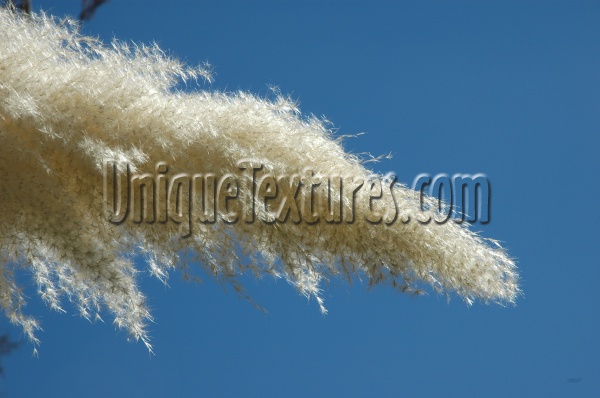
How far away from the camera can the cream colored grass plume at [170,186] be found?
1.32 meters

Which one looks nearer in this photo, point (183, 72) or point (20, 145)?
point (20, 145)

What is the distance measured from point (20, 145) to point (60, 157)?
0.07m

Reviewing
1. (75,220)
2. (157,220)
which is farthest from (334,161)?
(75,220)

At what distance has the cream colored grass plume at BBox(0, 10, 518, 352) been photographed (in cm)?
132

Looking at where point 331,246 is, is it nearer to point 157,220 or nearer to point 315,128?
point 315,128

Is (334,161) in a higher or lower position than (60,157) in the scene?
higher

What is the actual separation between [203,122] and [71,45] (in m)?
0.31

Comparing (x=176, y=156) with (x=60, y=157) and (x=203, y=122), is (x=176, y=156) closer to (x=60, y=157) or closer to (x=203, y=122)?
(x=203, y=122)

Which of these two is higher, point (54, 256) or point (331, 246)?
point (331, 246)

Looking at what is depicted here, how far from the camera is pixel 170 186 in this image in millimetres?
1370

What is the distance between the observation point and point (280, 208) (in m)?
1.36

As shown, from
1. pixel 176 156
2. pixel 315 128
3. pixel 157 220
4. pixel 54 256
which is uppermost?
pixel 315 128

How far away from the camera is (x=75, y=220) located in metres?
1.35

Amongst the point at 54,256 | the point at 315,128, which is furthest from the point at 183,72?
the point at 54,256
